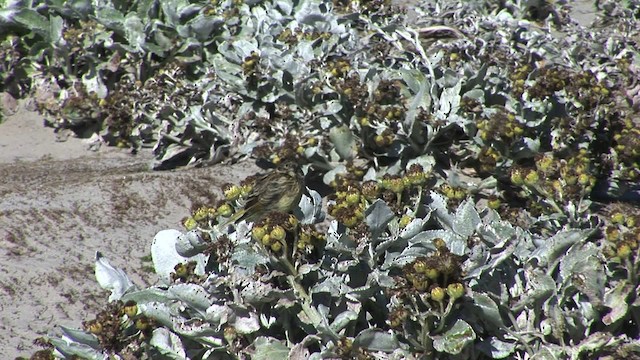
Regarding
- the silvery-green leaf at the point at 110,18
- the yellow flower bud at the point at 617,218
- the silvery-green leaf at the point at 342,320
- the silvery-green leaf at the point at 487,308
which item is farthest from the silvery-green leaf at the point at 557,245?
the silvery-green leaf at the point at 110,18

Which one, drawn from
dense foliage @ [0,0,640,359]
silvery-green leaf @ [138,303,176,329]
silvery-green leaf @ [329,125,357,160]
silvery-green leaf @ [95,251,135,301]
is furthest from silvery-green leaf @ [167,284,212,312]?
silvery-green leaf @ [329,125,357,160]

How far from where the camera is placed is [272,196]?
4.74 metres

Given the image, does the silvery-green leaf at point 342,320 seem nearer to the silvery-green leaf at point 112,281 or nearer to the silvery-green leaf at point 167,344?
the silvery-green leaf at point 167,344

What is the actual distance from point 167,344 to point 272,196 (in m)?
1.01

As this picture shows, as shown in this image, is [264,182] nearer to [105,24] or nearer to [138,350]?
[138,350]

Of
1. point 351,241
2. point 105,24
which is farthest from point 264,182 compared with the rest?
point 105,24

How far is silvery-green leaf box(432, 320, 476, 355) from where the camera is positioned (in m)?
3.86

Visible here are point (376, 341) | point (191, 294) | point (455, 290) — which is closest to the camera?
point (455, 290)

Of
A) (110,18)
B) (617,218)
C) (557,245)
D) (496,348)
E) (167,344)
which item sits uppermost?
(617,218)

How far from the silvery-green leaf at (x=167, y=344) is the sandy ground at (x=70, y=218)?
680 mm

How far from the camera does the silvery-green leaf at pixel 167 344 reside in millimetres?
4191

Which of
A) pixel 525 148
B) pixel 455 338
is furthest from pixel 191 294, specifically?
pixel 525 148

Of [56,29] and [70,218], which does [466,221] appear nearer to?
[70,218]

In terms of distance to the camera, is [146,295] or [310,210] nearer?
Result: [146,295]
